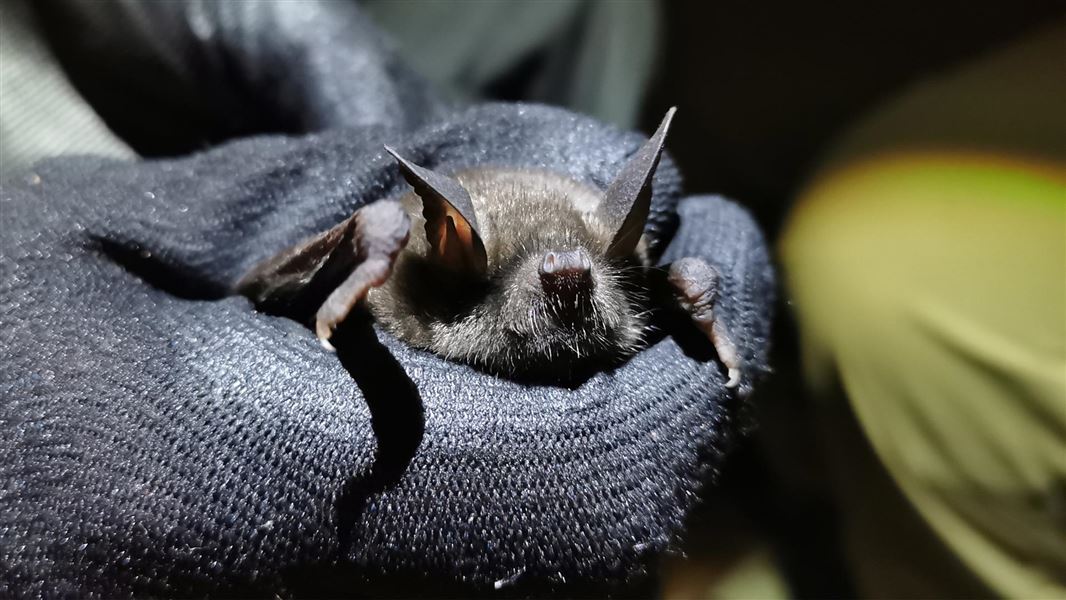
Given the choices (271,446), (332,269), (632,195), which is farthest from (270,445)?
(632,195)

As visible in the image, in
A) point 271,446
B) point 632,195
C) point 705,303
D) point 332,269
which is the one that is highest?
point 632,195

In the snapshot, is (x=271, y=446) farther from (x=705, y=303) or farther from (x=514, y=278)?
(x=705, y=303)

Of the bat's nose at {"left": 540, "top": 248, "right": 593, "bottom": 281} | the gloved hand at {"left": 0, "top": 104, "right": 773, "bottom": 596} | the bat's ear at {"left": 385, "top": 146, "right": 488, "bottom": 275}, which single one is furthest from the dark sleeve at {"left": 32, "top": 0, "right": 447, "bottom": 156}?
the bat's nose at {"left": 540, "top": 248, "right": 593, "bottom": 281}

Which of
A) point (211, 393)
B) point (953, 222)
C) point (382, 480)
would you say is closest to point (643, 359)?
point (382, 480)

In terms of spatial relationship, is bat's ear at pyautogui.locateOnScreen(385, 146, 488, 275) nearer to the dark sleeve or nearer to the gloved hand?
the gloved hand

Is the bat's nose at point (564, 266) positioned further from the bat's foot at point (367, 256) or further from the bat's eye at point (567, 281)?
the bat's foot at point (367, 256)

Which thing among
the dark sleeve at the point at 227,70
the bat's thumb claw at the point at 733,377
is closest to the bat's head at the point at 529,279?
the bat's thumb claw at the point at 733,377

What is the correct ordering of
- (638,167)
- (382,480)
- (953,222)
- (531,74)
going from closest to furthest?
1. (382,480)
2. (638,167)
3. (953,222)
4. (531,74)

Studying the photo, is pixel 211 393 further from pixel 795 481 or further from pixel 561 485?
pixel 795 481
